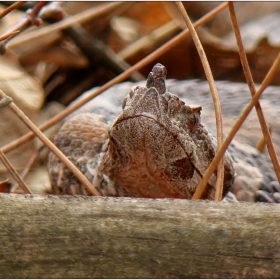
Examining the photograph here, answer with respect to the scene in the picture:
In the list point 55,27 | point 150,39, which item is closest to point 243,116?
point 55,27

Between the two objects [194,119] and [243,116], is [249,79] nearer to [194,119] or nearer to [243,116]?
[243,116]

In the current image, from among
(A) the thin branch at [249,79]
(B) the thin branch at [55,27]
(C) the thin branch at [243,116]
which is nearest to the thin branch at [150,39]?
(B) the thin branch at [55,27]

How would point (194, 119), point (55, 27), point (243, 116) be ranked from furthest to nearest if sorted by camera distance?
1. point (55, 27)
2. point (194, 119)
3. point (243, 116)

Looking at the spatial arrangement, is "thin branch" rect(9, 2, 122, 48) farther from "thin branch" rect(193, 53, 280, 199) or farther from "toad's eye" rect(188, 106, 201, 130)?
"thin branch" rect(193, 53, 280, 199)

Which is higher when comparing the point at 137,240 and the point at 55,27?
the point at 55,27

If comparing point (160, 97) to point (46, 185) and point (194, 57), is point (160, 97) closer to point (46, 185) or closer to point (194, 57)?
point (46, 185)

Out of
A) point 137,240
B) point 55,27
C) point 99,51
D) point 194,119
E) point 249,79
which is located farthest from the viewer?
point 99,51

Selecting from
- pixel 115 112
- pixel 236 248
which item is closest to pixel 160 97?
pixel 236 248

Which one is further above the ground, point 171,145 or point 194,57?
point 194,57
